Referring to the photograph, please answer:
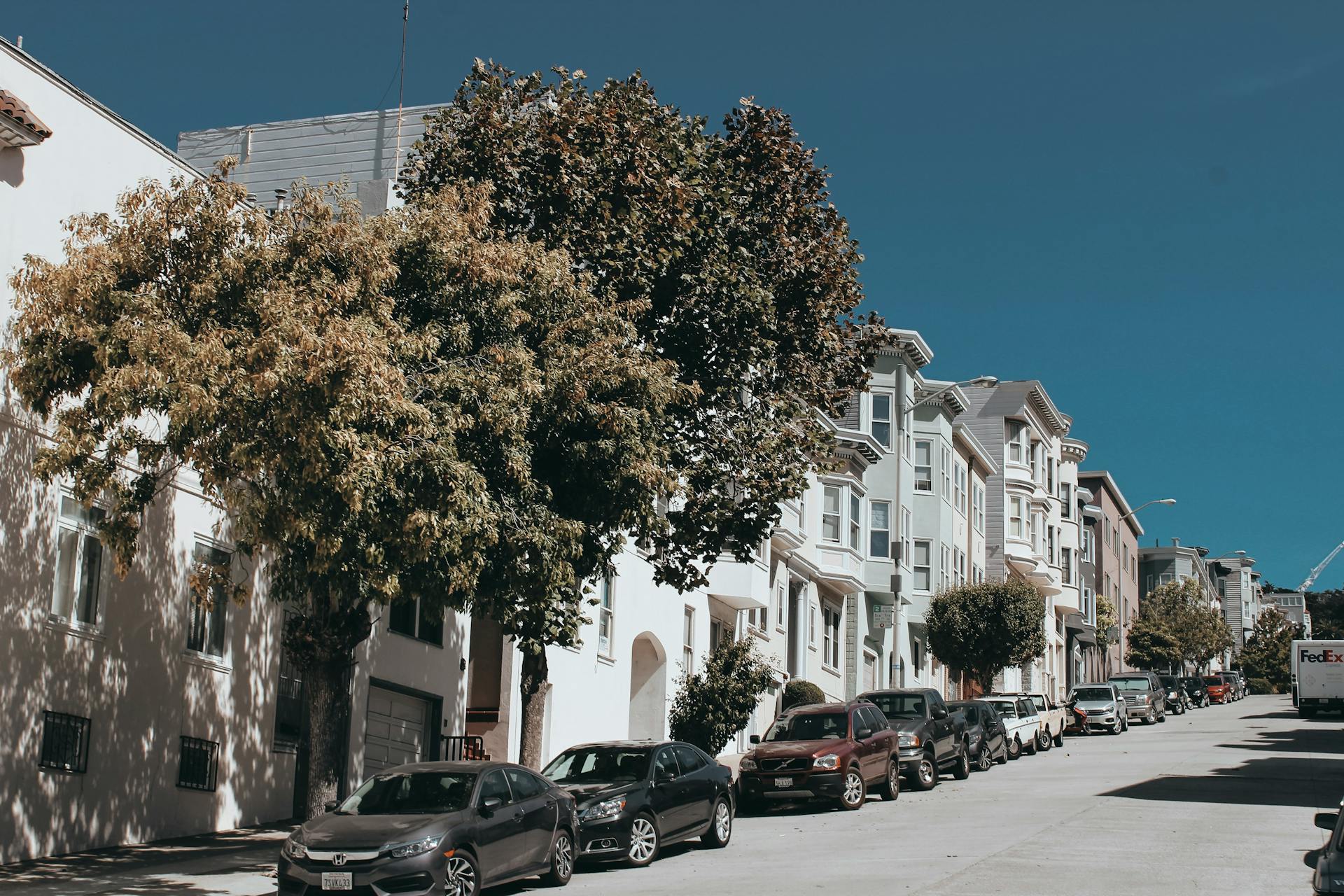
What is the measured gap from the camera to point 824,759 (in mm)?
24484

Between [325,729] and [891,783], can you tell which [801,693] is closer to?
[891,783]

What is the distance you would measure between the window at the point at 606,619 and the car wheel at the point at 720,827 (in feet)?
36.5

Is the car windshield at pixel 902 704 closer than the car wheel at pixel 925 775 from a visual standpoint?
No

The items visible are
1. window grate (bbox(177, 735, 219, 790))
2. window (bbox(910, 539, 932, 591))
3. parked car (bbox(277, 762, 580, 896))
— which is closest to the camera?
parked car (bbox(277, 762, 580, 896))

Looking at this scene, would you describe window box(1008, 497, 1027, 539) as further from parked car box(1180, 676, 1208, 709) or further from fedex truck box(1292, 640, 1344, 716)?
fedex truck box(1292, 640, 1344, 716)

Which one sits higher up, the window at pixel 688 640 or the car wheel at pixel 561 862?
the window at pixel 688 640

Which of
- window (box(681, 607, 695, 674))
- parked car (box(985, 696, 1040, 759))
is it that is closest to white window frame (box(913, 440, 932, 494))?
parked car (box(985, 696, 1040, 759))

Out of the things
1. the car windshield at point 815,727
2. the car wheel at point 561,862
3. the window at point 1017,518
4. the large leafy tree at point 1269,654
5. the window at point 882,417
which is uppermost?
the window at point 882,417

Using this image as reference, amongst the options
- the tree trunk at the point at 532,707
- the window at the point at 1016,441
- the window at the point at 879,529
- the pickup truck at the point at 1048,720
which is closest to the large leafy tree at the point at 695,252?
the tree trunk at the point at 532,707

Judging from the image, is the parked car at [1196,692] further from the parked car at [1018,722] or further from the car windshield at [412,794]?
the car windshield at [412,794]

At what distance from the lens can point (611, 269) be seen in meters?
19.8

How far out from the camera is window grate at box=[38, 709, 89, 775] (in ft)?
59.9

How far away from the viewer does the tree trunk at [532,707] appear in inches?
827

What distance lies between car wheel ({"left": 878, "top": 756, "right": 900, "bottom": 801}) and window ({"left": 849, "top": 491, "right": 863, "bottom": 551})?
19.4m
